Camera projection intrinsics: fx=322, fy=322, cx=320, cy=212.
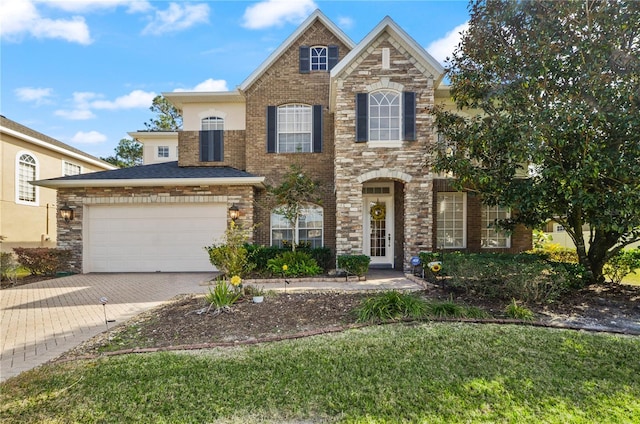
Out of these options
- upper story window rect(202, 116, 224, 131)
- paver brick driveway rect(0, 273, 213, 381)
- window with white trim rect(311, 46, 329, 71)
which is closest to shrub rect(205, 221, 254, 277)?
paver brick driveway rect(0, 273, 213, 381)

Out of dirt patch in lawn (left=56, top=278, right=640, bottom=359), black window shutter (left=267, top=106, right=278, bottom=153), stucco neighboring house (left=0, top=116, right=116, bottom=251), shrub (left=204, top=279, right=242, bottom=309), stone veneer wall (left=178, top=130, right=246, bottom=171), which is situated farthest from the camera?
stucco neighboring house (left=0, top=116, right=116, bottom=251)

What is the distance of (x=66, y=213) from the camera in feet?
36.3

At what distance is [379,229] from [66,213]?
11.0 metres

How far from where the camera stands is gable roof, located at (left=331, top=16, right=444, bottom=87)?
9.59 m

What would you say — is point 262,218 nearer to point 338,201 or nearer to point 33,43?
point 338,201

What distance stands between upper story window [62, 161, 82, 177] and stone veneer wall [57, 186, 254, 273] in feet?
29.4

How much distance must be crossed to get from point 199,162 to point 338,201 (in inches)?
246

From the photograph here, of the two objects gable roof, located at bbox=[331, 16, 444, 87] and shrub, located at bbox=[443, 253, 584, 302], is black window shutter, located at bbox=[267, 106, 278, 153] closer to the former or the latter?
gable roof, located at bbox=[331, 16, 444, 87]

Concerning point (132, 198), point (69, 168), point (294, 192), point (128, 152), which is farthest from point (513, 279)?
point (128, 152)

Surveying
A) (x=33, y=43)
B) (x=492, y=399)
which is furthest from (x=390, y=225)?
(x=33, y=43)

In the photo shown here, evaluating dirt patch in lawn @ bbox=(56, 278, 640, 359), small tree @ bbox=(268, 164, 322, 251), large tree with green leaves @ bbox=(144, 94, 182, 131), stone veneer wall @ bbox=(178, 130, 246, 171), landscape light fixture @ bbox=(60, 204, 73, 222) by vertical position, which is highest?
large tree with green leaves @ bbox=(144, 94, 182, 131)

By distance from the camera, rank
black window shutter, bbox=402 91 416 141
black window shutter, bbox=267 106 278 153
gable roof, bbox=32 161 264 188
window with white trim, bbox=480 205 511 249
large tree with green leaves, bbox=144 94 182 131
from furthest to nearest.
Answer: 1. large tree with green leaves, bbox=144 94 182 131
2. window with white trim, bbox=480 205 511 249
3. black window shutter, bbox=267 106 278 153
4. gable roof, bbox=32 161 264 188
5. black window shutter, bbox=402 91 416 141

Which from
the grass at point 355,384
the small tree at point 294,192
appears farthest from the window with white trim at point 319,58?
the grass at point 355,384

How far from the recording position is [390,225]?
11.8m
